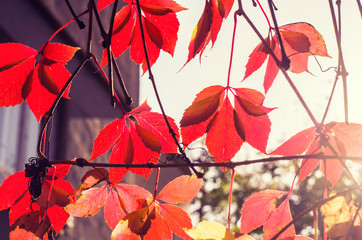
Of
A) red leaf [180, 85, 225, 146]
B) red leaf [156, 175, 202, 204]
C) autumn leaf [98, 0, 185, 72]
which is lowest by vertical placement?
red leaf [156, 175, 202, 204]

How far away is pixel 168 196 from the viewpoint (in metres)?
0.50

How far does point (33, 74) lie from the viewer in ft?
1.64

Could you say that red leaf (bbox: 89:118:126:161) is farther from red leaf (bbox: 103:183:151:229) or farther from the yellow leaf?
the yellow leaf

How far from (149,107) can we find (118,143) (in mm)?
66

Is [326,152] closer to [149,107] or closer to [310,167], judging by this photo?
[310,167]

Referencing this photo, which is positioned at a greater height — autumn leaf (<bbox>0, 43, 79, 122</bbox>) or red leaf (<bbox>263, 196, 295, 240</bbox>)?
autumn leaf (<bbox>0, 43, 79, 122</bbox>)

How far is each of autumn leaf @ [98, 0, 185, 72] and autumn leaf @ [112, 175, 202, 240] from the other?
0.52 feet

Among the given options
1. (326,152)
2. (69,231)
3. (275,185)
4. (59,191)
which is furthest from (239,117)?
(275,185)

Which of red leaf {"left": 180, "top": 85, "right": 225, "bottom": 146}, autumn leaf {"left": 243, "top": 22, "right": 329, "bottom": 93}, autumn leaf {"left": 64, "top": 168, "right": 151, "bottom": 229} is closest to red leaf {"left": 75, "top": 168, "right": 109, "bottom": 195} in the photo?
autumn leaf {"left": 64, "top": 168, "right": 151, "bottom": 229}

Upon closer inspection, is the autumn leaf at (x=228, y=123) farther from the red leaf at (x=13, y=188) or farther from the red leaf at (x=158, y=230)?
the red leaf at (x=13, y=188)

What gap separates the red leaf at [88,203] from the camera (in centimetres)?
Answer: 51

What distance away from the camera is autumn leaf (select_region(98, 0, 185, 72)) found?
0.51m

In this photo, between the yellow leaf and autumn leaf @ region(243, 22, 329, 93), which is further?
autumn leaf @ region(243, 22, 329, 93)

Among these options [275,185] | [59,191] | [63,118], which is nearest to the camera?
[59,191]
